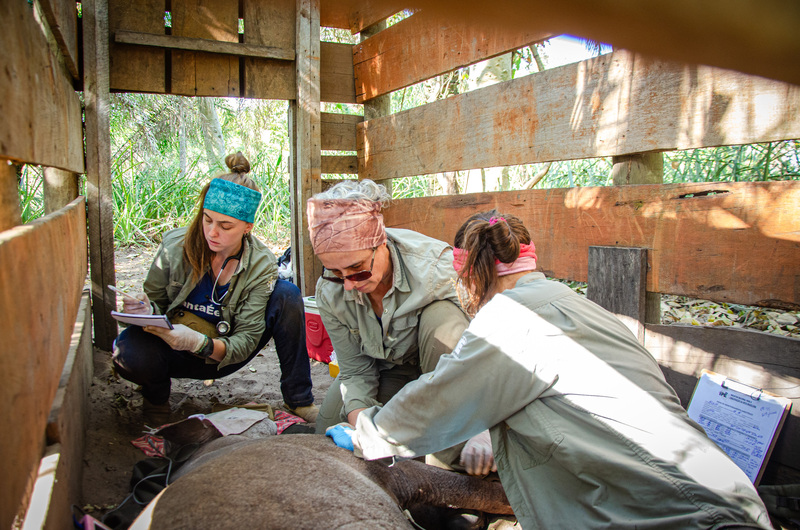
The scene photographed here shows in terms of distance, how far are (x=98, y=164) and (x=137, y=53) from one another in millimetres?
988

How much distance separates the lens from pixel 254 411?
9.92 feet

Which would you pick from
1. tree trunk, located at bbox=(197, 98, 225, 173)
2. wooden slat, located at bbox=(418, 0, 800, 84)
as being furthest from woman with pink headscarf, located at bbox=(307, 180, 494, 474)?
tree trunk, located at bbox=(197, 98, 225, 173)

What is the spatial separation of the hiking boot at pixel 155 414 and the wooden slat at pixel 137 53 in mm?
2492

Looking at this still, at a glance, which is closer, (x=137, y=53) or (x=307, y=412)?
(x=307, y=412)

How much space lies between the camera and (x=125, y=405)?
10.9 ft

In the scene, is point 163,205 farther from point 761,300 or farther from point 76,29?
point 761,300

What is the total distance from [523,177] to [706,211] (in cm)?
640

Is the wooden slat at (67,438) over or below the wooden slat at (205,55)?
below

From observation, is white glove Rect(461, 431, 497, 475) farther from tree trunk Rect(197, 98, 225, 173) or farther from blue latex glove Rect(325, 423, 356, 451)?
tree trunk Rect(197, 98, 225, 173)

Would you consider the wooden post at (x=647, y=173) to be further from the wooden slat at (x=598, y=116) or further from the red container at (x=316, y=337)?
the red container at (x=316, y=337)

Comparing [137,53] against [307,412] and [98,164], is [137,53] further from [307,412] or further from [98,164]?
[307,412]

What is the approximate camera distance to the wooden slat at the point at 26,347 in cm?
106

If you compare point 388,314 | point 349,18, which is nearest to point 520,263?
point 388,314

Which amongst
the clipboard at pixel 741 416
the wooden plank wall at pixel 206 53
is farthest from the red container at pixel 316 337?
the clipboard at pixel 741 416
